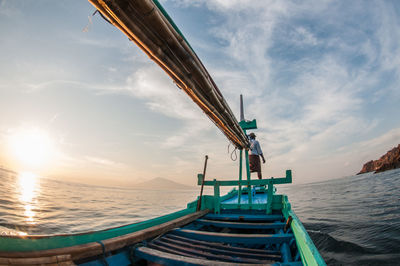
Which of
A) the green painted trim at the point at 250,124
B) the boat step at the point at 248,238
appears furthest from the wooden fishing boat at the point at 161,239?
the green painted trim at the point at 250,124

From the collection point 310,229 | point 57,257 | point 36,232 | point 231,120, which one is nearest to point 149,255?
point 57,257

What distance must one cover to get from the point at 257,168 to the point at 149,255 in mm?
8412

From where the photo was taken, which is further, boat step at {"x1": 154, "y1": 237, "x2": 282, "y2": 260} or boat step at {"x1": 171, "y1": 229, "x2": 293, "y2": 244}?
boat step at {"x1": 171, "y1": 229, "x2": 293, "y2": 244}

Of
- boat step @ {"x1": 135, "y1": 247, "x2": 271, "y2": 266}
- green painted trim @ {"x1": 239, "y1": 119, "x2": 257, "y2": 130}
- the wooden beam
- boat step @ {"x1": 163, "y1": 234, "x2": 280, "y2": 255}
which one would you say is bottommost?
boat step @ {"x1": 163, "y1": 234, "x2": 280, "y2": 255}

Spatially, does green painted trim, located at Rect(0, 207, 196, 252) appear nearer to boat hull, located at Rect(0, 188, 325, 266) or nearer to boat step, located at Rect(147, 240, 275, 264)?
boat hull, located at Rect(0, 188, 325, 266)

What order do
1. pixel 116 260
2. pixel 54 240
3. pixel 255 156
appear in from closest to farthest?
pixel 54 240 → pixel 116 260 → pixel 255 156

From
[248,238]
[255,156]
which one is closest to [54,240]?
[248,238]

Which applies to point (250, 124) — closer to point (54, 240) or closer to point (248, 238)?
point (248, 238)

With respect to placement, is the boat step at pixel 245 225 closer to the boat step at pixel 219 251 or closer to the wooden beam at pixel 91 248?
the boat step at pixel 219 251

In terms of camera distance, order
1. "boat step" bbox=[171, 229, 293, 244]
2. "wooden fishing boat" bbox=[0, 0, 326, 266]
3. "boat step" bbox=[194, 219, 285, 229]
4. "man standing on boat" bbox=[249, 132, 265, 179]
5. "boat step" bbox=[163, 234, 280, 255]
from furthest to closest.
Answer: "man standing on boat" bbox=[249, 132, 265, 179] → "boat step" bbox=[194, 219, 285, 229] → "boat step" bbox=[171, 229, 293, 244] → "boat step" bbox=[163, 234, 280, 255] → "wooden fishing boat" bbox=[0, 0, 326, 266]

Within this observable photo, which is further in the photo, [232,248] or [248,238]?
[248,238]

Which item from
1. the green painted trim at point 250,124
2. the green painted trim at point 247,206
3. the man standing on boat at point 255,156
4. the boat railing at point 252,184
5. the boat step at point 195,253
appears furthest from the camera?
the green painted trim at point 250,124

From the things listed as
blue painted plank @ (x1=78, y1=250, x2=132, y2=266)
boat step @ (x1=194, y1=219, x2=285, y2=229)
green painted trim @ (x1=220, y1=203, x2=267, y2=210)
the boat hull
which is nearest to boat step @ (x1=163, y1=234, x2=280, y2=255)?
the boat hull

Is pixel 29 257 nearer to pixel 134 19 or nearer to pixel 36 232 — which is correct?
pixel 134 19
